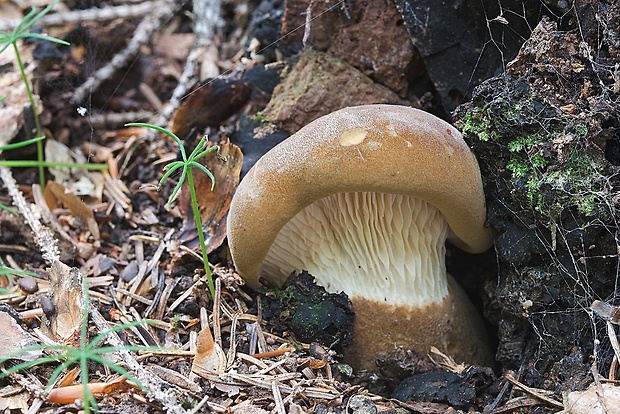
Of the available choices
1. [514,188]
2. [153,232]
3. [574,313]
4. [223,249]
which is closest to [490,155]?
[514,188]

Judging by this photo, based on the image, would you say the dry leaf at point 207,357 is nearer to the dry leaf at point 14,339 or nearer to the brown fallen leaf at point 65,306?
the brown fallen leaf at point 65,306

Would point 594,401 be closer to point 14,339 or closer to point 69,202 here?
point 14,339

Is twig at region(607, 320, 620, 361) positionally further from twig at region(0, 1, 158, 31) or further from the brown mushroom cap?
twig at region(0, 1, 158, 31)

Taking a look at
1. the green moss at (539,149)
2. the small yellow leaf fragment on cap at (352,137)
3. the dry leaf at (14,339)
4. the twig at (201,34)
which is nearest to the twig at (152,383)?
the dry leaf at (14,339)

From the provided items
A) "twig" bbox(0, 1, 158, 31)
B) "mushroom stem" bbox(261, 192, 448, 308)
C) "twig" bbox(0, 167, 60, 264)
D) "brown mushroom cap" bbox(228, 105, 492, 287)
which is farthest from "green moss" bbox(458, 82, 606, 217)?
"twig" bbox(0, 1, 158, 31)

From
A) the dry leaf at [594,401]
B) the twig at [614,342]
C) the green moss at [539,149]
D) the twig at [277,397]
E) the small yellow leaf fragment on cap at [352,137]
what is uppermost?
the small yellow leaf fragment on cap at [352,137]
